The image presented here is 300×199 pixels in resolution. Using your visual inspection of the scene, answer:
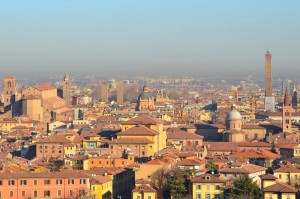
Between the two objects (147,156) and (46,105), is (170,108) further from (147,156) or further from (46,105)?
(147,156)

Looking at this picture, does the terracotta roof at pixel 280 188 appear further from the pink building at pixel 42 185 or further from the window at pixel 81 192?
the pink building at pixel 42 185

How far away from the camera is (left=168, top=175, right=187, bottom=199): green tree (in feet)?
121

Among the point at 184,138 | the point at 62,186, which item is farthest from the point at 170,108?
the point at 62,186

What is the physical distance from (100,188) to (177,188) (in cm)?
281

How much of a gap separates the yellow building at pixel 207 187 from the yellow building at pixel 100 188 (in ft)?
10.8

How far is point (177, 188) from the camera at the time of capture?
3725cm

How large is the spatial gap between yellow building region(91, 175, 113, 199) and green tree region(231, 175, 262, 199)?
4.89 m

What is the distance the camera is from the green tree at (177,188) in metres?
36.9

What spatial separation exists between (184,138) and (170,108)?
1265 inches

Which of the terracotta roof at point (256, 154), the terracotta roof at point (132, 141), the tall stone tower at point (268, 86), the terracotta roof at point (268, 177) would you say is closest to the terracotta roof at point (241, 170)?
the terracotta roof at point (268, 177)

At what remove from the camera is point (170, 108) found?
293 ft

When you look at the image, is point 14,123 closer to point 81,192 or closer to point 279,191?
point 81,192

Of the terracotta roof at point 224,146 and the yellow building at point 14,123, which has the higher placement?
the terracotta roof at point 224,146

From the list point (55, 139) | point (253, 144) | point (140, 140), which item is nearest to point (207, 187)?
point (140, 140)
